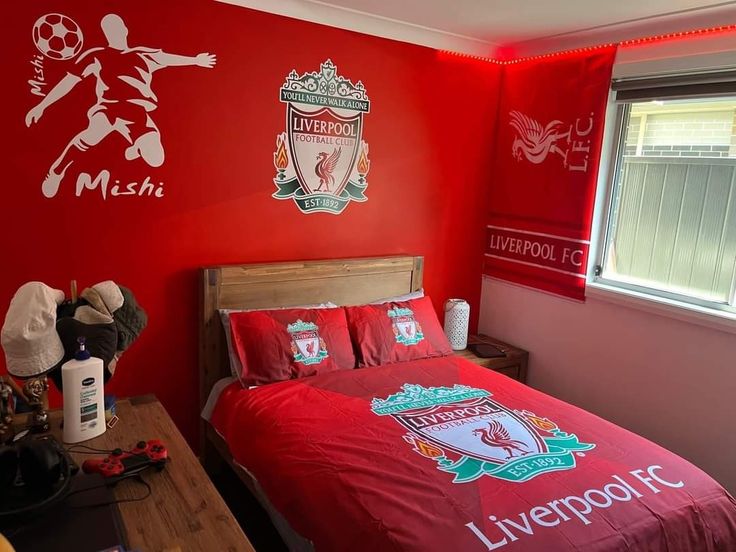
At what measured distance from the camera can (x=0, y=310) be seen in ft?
7.36

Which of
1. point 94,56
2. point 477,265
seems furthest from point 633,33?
point 94,56

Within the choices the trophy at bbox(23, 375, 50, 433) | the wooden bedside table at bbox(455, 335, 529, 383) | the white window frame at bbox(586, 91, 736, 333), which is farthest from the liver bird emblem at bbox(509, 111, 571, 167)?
the trophy at bbox(23, 375, 50, 433)

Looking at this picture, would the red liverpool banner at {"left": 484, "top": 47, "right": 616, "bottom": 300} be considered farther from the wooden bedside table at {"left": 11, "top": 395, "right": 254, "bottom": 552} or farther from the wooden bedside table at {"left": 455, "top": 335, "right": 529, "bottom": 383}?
the wooden bedside table at {"left": 11, "top": 395, "right": 254, "bottom": 552}

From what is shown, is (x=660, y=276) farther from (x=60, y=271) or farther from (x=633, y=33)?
(x=60, y=271)

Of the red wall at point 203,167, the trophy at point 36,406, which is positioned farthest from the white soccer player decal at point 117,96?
the trophy at point 36,406

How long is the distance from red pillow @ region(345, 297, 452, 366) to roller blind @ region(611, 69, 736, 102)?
152cm

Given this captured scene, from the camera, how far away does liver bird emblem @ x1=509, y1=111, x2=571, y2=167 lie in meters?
3.18

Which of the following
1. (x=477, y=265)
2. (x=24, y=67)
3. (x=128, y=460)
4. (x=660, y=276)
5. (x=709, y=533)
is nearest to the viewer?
(x=128, y=460)

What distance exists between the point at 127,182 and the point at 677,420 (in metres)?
2.80

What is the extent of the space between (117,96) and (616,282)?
263cm

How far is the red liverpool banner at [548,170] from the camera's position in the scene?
302 centimetres

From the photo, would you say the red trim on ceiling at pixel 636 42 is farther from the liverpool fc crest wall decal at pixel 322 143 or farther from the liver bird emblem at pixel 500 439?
the liver bird emblem at pixel 500 439

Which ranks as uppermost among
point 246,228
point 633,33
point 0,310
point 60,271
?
point 633,33

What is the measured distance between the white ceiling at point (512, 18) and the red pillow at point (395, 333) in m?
1.46
